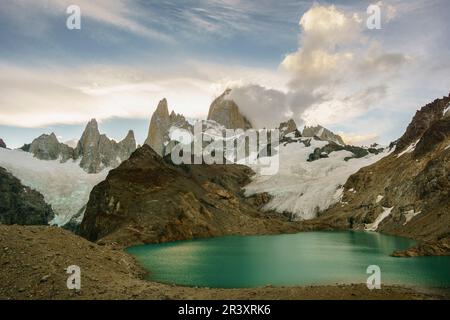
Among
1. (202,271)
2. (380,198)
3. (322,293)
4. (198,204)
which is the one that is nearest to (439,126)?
(380,198)

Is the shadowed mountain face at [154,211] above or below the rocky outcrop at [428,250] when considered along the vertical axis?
above

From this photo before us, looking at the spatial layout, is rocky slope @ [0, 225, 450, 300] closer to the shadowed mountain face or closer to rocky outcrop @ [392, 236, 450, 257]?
rocky outcrop @ [392, 236, 450, 257]

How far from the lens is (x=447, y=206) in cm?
10162

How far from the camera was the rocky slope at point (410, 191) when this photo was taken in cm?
10506

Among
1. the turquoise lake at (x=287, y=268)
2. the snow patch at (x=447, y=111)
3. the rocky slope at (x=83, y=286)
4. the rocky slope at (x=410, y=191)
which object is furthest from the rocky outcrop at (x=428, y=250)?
the snow patch at (x=447, y=111)

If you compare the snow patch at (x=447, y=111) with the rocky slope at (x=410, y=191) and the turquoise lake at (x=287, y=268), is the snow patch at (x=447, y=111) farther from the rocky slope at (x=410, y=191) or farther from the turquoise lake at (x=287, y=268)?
the turquoise lake at (x=287, y=268)

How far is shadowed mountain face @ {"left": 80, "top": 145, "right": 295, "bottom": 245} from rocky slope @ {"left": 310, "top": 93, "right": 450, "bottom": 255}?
28.3m

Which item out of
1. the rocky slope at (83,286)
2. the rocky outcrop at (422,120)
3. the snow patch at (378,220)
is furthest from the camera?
the rocky outcrop at (422,120)

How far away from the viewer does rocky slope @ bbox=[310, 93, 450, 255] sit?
10506 cm

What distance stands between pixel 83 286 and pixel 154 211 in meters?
81.9

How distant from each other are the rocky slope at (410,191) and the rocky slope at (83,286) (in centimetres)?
4044
